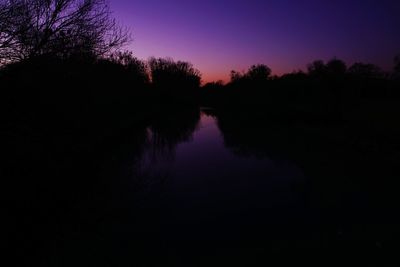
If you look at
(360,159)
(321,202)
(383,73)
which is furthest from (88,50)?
(383,73)

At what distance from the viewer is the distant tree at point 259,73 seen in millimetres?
87100

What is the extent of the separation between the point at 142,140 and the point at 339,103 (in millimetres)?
27809

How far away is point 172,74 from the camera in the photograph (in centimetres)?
7650

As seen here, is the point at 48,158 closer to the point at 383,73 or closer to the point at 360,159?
the point at 360,159

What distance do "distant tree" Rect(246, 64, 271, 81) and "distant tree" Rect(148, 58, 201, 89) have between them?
2128cm

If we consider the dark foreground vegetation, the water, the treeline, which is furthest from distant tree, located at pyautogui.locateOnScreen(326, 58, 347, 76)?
the water

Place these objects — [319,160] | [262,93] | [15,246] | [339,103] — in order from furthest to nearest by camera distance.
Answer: [262,93] < [339,103] < [319,160] < [15,246]

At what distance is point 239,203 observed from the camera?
28.7 feet

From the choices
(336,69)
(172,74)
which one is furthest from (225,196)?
(172,74)

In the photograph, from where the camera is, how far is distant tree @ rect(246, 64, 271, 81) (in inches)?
3429

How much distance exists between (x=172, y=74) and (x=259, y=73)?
110 ft

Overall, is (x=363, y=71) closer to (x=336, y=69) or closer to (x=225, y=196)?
(x=336, y=69)

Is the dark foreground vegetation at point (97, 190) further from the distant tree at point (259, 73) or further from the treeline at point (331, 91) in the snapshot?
the distant tree at point (259, 73)

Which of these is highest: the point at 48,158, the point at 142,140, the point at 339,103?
the point at 339,103
